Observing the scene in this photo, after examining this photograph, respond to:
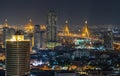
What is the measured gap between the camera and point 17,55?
30562mm

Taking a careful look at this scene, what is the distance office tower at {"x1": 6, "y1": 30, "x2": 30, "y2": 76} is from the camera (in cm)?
3044

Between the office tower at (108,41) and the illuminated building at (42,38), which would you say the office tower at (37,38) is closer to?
the illuminated building at (42,38)

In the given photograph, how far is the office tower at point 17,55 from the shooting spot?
3044 cm

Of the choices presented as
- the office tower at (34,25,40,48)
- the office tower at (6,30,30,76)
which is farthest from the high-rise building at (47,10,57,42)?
the office tower at (6,30,30,76)

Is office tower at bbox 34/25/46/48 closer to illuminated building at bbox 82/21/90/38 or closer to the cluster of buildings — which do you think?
the cluster of buildings

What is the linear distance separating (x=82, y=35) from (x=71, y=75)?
→ 112 feet

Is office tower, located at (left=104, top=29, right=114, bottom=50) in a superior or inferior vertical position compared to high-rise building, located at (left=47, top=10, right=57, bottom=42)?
inferior

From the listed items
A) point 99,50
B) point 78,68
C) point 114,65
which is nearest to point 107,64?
point 114,65

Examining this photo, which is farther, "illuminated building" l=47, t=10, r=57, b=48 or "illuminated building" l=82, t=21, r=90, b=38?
"illuminated building" l=82, t=21, r=90, b=38

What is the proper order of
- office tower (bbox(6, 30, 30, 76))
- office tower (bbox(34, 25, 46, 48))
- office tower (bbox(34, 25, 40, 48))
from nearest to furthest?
office tower (bbox(6, 30, 30, 76)) < office tower (bbox(34, 25, 40, 48)) < office tower (bbox(34, 25, 46, 48))

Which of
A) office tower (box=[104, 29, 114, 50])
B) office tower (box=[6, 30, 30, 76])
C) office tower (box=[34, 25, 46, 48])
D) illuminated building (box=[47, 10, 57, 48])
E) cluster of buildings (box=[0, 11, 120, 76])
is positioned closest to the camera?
office tower (box=[6, 30, 30, 76])

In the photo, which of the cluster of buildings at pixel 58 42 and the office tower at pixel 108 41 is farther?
the office tower at pixel 108 41

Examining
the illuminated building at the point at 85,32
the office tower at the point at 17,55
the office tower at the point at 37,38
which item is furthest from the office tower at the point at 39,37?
the office tower at the point at 17,55

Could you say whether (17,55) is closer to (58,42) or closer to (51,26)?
(58,42)
